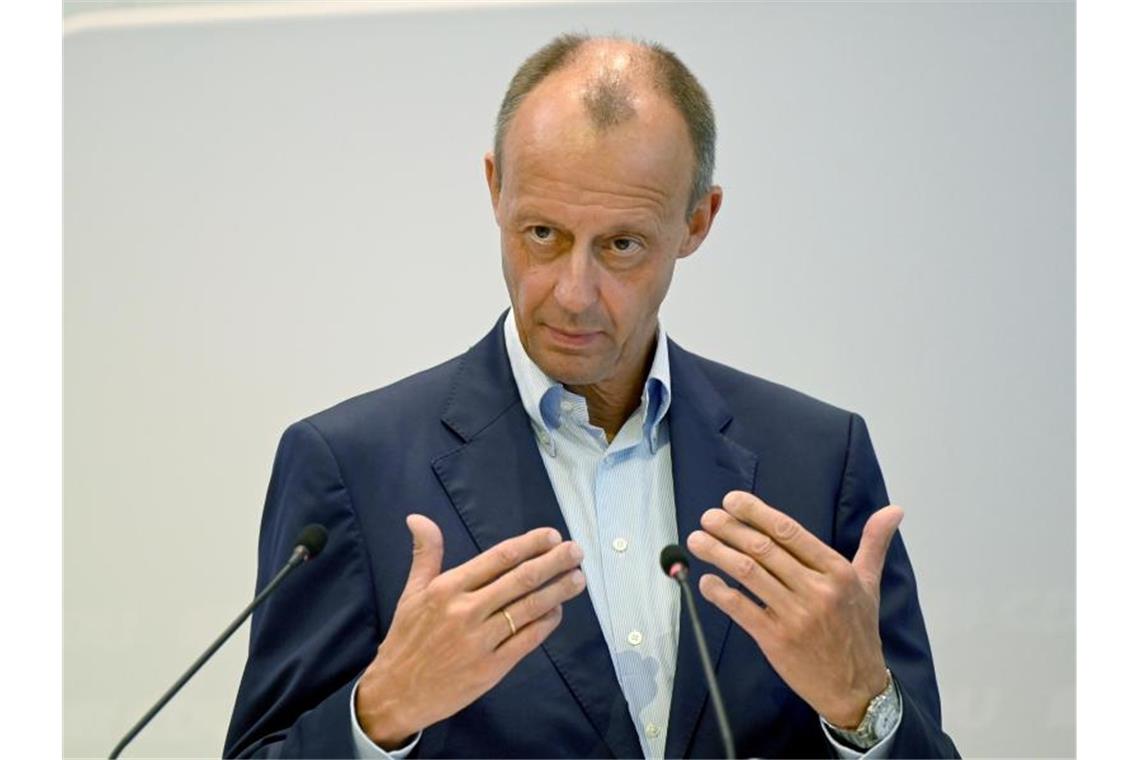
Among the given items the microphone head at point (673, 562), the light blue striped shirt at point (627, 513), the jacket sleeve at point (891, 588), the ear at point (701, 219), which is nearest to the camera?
the microphone head at point (673, 562)

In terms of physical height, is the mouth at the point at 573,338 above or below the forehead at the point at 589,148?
below

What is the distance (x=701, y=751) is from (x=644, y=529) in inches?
12.7

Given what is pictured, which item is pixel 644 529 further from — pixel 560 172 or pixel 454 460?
pixel 560 172

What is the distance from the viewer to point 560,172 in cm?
207

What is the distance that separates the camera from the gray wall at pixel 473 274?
301cm

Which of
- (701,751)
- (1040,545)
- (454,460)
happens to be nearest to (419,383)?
(454,460)

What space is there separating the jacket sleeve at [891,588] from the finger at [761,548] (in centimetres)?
36

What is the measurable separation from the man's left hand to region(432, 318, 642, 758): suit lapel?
0.82ft

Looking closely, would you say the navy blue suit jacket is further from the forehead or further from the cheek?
the forehead

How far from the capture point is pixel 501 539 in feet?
6.82

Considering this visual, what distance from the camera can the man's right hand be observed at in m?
1.74

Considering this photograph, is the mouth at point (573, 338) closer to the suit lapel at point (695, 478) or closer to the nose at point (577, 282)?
the nose at point (577, 282)

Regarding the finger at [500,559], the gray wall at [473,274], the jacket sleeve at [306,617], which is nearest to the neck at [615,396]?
Result: the jacket sleeve at [306,617]

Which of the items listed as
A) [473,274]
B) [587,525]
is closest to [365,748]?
[587,525]
